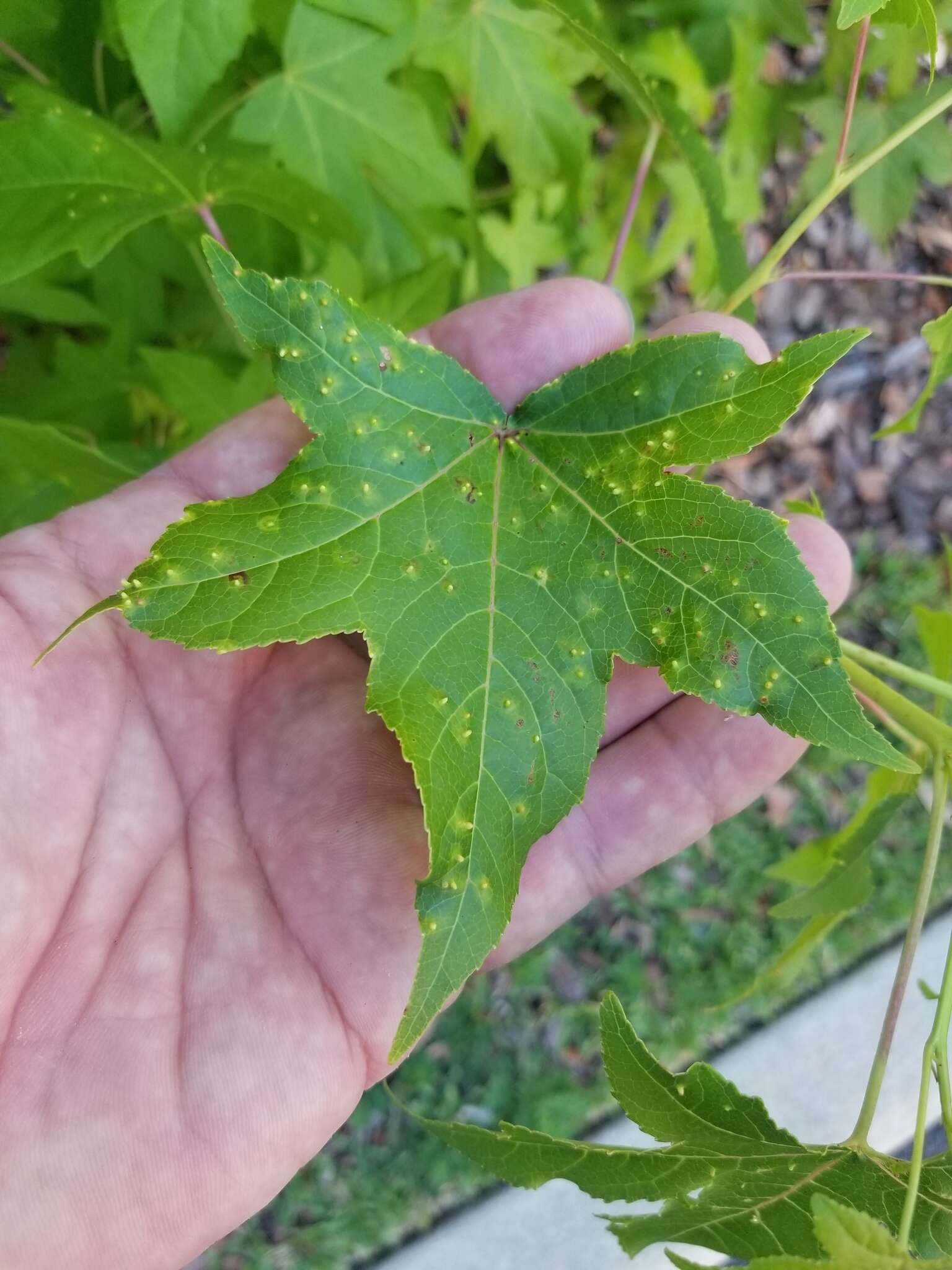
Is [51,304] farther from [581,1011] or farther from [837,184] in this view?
[581,1011]

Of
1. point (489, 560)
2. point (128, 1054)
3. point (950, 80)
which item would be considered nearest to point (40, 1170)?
point (128, 1054)

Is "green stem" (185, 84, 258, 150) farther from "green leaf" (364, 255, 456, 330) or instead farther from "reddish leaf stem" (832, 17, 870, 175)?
"reddish leaf stem" (832, 17, 870, 175)

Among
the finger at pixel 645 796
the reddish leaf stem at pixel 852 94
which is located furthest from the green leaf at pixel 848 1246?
the reddish leaf stem at pixel 852 94

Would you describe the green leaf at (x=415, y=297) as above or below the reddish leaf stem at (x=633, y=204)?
above

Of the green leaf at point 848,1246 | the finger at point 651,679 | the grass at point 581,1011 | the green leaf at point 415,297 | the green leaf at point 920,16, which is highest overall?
the green leaf at point 415,297

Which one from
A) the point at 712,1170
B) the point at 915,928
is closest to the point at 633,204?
the point at 915,928

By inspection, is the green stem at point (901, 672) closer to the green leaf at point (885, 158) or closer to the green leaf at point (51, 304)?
the green leaf at point (885, 158)
